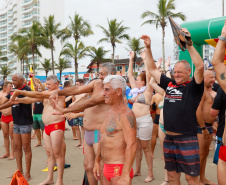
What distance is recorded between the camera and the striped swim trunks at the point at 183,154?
3.45 meters

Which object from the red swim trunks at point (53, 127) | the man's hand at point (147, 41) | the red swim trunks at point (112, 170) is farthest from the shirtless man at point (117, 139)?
the red swim trunks at point (53, 127)

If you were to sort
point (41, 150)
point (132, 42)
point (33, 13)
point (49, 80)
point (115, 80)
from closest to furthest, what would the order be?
1. point (115, 80)
2. point (49, 80)
3. point (41, 150)
4. point (132, 42)
5. point (33, 13)

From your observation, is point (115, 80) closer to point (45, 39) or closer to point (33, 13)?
point (45, 39)

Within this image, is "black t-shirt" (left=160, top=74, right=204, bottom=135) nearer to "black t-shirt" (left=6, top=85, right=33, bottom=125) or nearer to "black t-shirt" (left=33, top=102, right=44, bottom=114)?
"black t-shirt" (left=6, top=85, right=33, bottom=125)

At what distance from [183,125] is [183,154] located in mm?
401

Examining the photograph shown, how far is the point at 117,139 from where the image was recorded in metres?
2.76

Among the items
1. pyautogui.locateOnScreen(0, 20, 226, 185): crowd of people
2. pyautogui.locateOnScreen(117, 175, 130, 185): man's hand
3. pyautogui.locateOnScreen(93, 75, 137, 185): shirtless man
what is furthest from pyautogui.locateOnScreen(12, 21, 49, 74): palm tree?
pyautogui.locateOnScreen(117, 175, 130, 185): man's hand

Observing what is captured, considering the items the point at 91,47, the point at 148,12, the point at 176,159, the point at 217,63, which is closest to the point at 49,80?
the point at 176,159

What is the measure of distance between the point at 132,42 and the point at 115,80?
41.2 metres

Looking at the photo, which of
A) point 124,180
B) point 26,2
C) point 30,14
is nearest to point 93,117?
point 124,180

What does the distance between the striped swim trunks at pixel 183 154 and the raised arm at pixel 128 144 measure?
112cm

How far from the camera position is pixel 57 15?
91.4 meters

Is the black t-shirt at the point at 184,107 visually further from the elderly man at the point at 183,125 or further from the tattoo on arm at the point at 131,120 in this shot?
the tattoo on arm at the point at 131,120

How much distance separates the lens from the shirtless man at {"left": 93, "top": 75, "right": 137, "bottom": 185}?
8.57 feet
